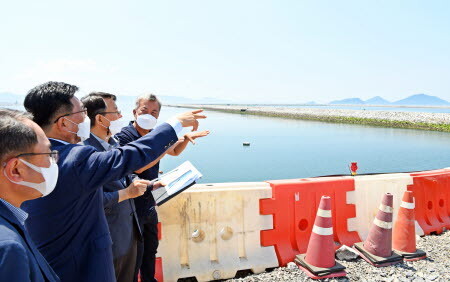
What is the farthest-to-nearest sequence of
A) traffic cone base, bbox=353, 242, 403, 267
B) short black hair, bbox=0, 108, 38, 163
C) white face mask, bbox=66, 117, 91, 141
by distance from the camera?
traffic cone base, bbox=353, 242, 403, 267
white face mask, bbox=66, 117, 91, 141
short black hair, bbox=0, 108, 38, 163

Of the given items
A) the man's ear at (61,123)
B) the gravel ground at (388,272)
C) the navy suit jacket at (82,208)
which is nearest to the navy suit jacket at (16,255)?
the navy suit jacket at (82,208)

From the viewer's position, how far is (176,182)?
275 centimetres

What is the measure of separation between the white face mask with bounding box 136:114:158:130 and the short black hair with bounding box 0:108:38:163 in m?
1.79

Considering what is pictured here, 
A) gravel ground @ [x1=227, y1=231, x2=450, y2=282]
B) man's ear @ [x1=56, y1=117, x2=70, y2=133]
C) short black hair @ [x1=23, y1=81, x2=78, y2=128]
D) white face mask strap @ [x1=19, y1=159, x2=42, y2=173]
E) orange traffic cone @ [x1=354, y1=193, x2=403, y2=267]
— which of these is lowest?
gravel ground @ [x1=227, y1=231, x2=450, y2=282]

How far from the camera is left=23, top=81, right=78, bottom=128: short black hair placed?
6.22 feet

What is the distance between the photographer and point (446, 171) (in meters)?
5.11

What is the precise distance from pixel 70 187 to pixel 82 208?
191 millimetres

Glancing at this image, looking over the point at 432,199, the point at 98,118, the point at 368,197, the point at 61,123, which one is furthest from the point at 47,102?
the point at 432,199

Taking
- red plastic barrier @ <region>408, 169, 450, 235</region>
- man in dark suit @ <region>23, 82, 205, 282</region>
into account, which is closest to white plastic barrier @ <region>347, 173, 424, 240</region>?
red plastic barrier @ <region>408, 169, 450, 235</region>

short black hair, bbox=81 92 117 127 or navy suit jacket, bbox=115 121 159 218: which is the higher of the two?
short black hair, bbox=81 92 117 127

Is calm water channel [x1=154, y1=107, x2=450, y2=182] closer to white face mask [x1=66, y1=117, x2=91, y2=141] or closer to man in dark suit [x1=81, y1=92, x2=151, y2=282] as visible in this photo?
man in dark suit [x1=81, y1=92, x2=151, y2=282]

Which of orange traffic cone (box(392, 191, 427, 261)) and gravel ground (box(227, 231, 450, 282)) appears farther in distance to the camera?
orange traffic cone (box(392, 191, 427, 261))

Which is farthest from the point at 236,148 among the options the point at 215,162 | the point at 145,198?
the point at 145,198

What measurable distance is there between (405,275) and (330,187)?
1.20 m
